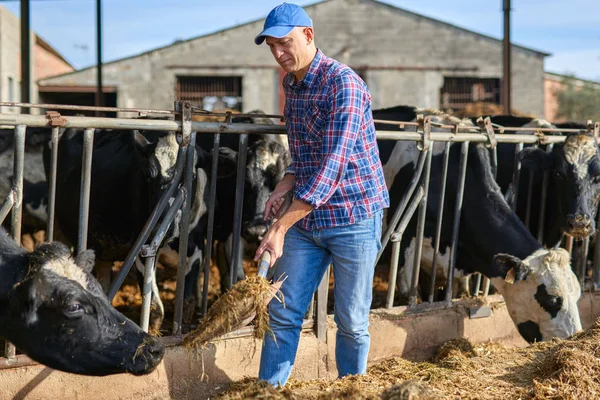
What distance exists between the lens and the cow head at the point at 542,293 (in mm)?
5594

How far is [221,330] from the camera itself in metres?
3.71

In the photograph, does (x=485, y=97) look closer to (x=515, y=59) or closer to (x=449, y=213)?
(x=515, y=59)

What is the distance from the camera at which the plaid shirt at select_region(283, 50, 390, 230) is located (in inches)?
146

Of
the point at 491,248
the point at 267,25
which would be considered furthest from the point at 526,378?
the point at 267,25

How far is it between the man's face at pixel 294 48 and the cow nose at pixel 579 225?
3753mm

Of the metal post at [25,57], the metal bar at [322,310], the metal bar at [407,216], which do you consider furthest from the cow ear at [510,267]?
the metal post at [25,57]

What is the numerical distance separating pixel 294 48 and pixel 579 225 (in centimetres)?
389

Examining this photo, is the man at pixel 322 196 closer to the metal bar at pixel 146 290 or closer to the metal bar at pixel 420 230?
the metal bar at pixel 146 290

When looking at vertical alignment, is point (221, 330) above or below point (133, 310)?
above

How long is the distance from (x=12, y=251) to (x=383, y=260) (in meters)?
4.53

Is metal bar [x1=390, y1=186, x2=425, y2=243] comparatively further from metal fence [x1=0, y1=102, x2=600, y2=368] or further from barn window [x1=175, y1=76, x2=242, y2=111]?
barn window [x1=175, y1=76, x2=242, y2=111]

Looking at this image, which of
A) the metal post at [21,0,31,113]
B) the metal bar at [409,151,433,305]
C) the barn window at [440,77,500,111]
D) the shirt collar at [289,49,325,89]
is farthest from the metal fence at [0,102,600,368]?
the barn window at [440,77,500,111]

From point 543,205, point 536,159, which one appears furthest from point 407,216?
point 543,205

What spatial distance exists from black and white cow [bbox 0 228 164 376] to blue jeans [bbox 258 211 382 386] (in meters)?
0.78
